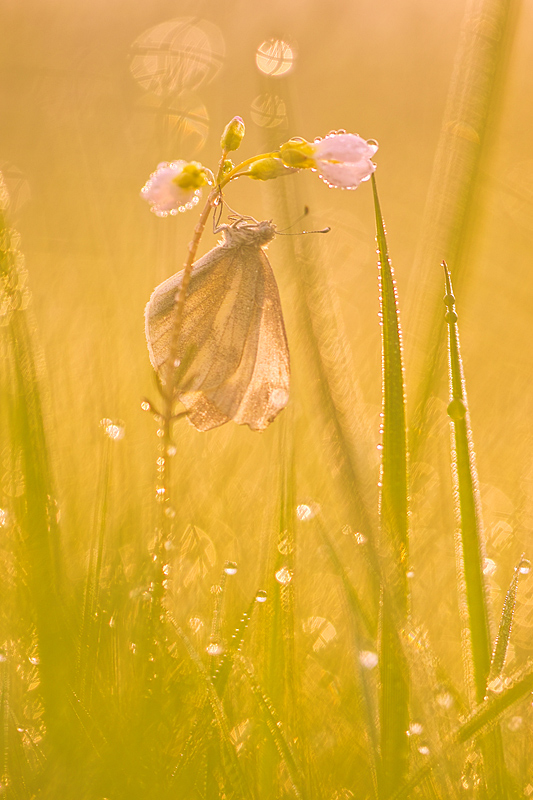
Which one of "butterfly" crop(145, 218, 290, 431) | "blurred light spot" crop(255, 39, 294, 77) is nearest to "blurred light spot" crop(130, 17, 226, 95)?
"blurred light spot" crop(255, 39, 294, 77)

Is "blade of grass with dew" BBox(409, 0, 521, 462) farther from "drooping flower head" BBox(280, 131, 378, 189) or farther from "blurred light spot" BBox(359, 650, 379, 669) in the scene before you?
"blurred light spot" BBox(359, 650, 379, 669)

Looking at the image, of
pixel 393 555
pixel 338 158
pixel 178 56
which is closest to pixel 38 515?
pixel 393 555

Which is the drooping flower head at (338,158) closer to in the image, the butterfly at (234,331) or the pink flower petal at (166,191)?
the pink flower petal at (166,191)

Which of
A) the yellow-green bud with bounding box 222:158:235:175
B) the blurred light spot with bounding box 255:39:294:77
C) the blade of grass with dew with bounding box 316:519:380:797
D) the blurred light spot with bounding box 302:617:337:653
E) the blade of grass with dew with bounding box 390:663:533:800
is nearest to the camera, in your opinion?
the blade of grass with dew with bounding box 390:663:533:800

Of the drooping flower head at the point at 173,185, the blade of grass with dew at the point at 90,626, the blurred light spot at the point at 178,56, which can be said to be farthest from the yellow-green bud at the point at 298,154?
the blurred light spot at the point at 178,56

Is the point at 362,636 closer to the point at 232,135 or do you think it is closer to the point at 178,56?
the point at 232,135

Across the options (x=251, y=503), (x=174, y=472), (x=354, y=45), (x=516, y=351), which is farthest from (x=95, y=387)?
(x=354, y=45)
